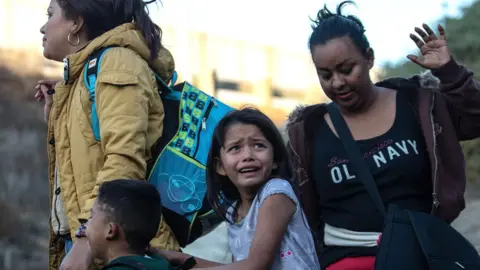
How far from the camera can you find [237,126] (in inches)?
136

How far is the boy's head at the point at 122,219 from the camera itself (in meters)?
3.11

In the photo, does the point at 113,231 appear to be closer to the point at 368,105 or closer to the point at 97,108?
the point at 97,108

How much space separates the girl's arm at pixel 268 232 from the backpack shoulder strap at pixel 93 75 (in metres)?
0.78

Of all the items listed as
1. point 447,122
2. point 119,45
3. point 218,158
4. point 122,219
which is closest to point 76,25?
point 119,45

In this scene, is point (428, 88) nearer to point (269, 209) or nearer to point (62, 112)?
point (269, 209)

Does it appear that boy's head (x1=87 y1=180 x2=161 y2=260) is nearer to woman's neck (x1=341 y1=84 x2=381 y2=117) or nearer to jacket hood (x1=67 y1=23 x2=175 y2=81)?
jacket hood (x1=67 y1=23 x2=175 y2=81)

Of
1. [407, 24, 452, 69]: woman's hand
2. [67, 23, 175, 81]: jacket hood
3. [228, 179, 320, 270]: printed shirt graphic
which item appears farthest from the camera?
[67, 23, 175, 81]: jacket hood

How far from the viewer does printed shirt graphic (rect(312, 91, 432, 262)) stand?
3.47 m

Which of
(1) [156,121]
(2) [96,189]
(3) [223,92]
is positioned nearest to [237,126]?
(1) [156,121]

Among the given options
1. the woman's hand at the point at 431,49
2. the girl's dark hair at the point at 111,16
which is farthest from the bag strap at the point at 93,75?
the woman's hand at the point at 431,49

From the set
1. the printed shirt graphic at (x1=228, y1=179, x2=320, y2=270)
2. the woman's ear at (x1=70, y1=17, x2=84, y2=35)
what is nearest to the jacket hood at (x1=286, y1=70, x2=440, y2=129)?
the printed shirt graphic at (x1=228, y1=179, x2=320, y2=270)

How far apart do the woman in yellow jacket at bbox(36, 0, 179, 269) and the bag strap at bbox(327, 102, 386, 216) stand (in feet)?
2.51

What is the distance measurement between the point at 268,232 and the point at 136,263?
52 cm

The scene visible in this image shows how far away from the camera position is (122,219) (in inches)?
122
